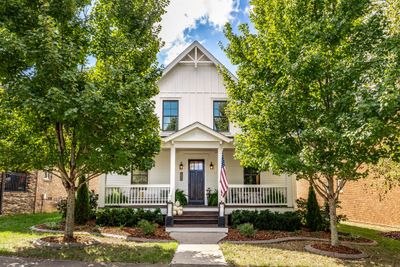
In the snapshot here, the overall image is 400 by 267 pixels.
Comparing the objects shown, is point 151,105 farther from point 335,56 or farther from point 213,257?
point 335,56

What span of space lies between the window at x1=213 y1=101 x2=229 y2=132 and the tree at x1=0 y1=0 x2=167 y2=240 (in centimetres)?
659

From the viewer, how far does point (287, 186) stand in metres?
14.0

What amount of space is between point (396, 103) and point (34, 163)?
9626mm

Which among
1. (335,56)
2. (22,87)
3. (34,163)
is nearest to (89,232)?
(34,163)

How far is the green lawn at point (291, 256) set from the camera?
7422 millimetres

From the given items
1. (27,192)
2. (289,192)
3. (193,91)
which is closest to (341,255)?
(289,192)

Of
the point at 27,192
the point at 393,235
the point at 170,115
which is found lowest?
the point at 393,235

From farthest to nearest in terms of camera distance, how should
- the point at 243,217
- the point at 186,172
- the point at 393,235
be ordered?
the point at 186,172
the point at 243,217
the point at 393,235

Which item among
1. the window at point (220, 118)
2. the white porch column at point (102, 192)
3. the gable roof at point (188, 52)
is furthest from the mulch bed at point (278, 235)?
the gable roof at point (188, 52)

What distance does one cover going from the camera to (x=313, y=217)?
40.6 feet

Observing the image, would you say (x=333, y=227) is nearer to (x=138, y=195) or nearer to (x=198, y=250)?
(x=198, y=250)

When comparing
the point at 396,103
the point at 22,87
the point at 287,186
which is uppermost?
the point at 22,87

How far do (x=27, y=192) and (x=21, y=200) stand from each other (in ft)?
2.22

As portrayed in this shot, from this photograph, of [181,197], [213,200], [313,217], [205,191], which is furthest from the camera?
[205,191]
